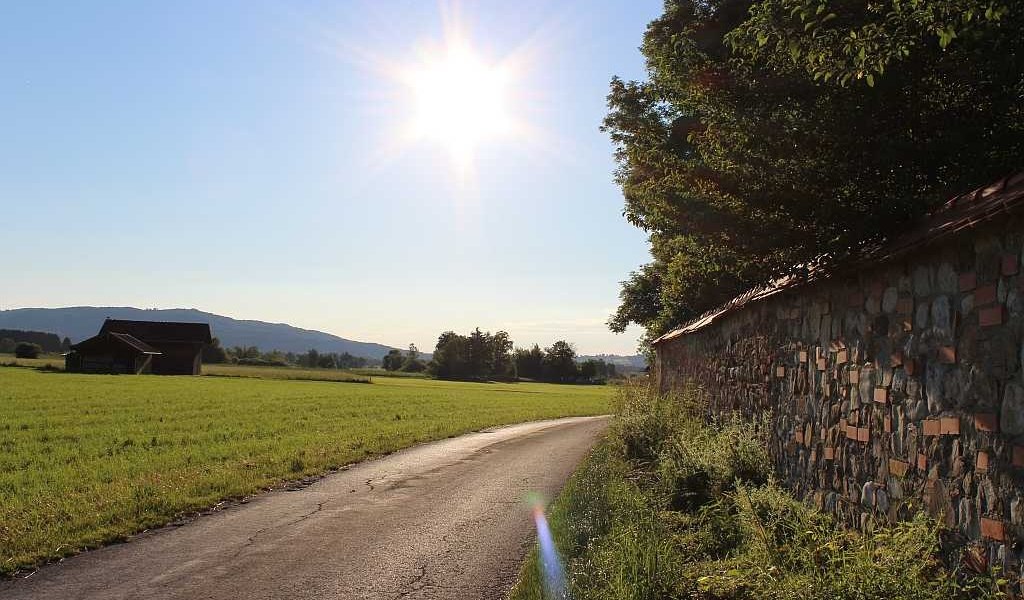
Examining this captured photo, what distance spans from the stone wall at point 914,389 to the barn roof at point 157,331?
81.5 metres

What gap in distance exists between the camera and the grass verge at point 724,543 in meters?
4.52

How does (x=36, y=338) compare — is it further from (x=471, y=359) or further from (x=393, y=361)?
(x=471, y=359)


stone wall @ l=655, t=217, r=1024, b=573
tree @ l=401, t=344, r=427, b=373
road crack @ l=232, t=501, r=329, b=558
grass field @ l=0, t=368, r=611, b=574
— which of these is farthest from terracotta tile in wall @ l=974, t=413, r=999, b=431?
tree @ l=401, t=344, r=427, b=373

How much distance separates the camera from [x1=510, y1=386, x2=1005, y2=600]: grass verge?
178 inches

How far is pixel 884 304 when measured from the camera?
595 cm

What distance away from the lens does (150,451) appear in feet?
51.2

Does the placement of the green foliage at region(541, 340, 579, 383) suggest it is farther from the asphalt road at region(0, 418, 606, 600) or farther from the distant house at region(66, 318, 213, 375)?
the asphalt road at region(0, 418, 606, 600)

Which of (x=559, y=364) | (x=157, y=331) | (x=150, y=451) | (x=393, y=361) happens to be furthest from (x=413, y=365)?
(x=150, y=451)

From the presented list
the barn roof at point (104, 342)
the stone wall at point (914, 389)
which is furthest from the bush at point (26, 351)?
the stone wall at point (914, 389)

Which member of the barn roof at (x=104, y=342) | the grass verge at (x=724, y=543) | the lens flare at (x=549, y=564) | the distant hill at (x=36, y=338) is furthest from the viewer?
the distant hill at (x=36, y=338)

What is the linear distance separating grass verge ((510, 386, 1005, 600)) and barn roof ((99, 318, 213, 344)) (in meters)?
79.2

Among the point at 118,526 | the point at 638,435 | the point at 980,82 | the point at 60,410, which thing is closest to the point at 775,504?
the point at 980,82

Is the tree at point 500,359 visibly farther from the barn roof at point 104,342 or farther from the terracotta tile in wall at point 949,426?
the terracotta tile in wall at point 949,426

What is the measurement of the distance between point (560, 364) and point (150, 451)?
105m
